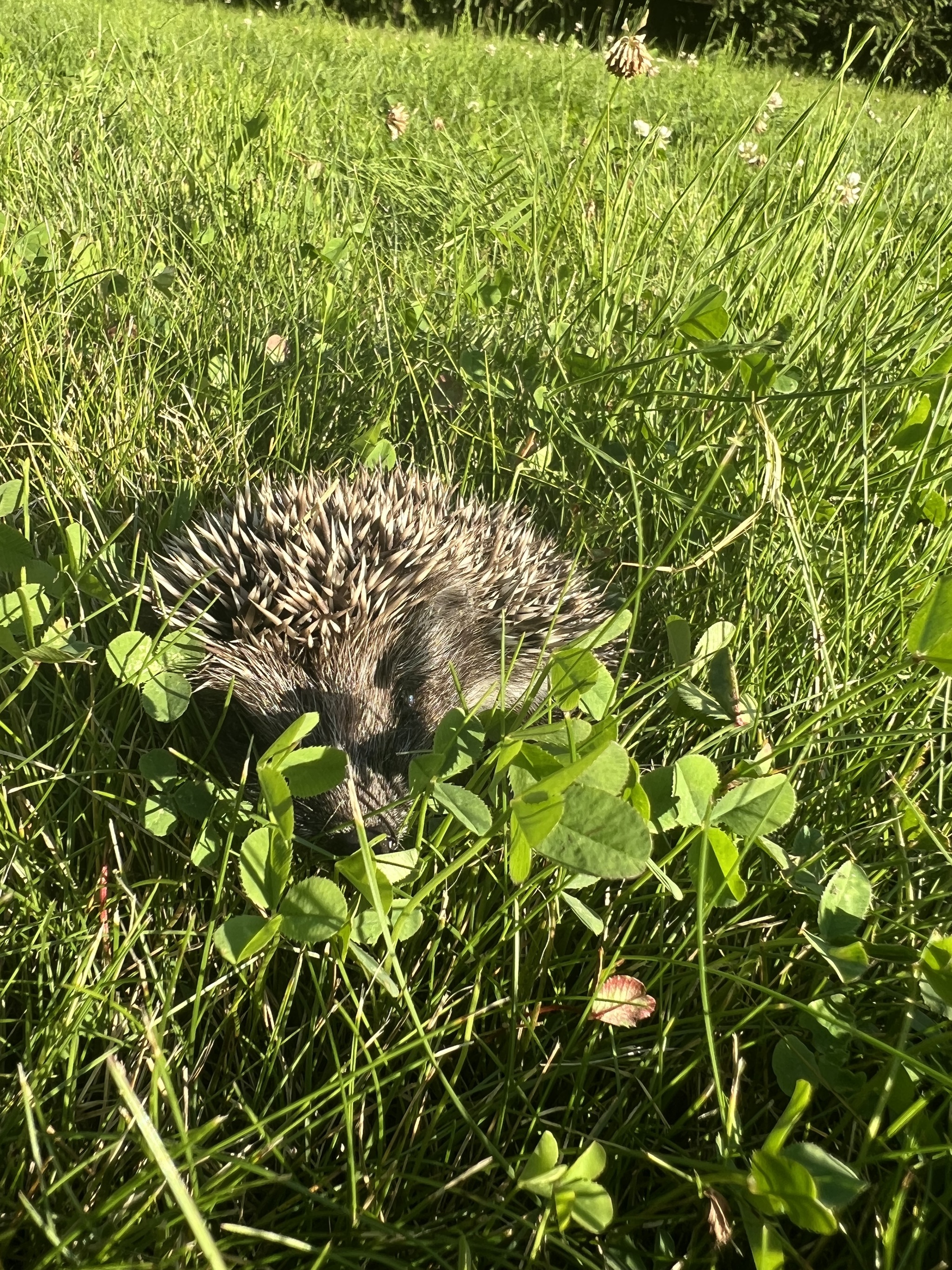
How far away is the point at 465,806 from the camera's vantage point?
1205 mm

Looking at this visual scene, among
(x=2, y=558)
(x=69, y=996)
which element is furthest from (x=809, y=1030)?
(x=2, y=558)

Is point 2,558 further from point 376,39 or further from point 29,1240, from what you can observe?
point 376,39

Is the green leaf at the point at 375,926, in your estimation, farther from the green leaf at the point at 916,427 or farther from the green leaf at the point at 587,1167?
the green leaf at the point at 916,427

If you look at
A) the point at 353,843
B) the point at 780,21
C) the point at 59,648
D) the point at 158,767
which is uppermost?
the point at 780,21

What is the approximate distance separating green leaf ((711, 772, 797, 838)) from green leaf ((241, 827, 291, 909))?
56 centimetres

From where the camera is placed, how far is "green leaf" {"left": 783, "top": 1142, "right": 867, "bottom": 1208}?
956 millimetres

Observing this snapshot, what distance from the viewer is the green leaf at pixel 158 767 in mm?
1434

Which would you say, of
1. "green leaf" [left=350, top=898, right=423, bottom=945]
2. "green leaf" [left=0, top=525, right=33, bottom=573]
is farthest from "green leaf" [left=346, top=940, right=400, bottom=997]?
"green leaf" [left=0, top=525, right=33, bottom=573]

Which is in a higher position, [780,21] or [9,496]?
[780,21]

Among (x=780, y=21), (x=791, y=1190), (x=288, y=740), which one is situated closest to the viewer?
(x=791, y=1190)

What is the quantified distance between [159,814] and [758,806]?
2.89 feet

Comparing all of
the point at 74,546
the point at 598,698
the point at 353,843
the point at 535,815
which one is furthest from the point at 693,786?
the point at 74,546

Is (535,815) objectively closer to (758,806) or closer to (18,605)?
(758,806)

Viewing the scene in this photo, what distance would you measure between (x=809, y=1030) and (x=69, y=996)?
3.18 ft
